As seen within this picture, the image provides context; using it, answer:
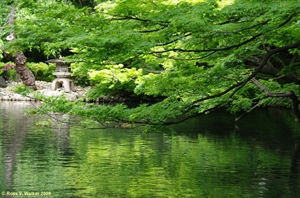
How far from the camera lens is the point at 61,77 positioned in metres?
31.8

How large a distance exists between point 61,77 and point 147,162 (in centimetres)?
2031

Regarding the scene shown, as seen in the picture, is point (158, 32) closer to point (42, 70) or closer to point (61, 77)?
point (61, 77)

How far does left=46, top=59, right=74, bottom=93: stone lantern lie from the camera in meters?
31.4

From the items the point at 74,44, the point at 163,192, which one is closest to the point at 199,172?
the point at 163,192

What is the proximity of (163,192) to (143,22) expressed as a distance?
8.67 ft

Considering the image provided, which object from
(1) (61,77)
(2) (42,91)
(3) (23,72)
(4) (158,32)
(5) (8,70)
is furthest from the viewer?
(5) (8,70)

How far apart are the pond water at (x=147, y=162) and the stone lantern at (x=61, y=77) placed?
38.2ft

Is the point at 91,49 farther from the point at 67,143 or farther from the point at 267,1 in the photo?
the point at 67,143

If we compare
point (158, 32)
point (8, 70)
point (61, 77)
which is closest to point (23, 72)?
point (61, 77)

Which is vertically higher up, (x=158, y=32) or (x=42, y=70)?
(x=42, y=70)

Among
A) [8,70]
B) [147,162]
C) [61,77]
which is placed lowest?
[147,162]

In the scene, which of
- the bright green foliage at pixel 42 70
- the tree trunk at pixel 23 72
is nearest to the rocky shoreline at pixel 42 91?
the tree trunk at pixel 23 72

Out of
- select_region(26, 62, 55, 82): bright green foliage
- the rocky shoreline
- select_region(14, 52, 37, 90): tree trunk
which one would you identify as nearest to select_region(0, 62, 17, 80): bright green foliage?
the rocky shoreline

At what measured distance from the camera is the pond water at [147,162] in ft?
31.0
